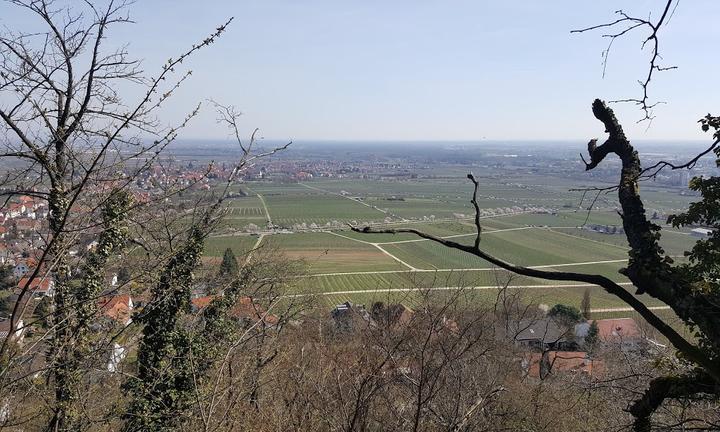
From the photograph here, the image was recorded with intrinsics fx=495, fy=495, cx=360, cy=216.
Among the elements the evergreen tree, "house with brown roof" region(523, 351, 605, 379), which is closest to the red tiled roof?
the evergreen tree

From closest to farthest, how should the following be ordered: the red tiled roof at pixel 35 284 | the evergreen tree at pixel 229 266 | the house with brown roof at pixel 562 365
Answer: the red tiled roof at pixel 35 284, the evergreen tree at pixel 229 266, the house with brown roof at pixel 562 365

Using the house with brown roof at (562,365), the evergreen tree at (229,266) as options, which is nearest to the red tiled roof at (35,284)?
the evergreen tree at (229,266)

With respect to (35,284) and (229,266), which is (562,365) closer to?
(229,266)

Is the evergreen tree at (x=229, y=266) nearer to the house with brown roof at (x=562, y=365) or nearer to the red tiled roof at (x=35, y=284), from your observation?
the house with brown roof at (x=562, y=365)

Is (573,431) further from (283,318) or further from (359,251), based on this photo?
(359,251)

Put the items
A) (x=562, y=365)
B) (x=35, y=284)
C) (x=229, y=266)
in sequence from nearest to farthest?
(x=35, y=284), (x=229, y=266), (x=562, y=365)

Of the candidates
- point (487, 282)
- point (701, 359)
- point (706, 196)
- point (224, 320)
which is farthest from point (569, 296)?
point (701, 359)

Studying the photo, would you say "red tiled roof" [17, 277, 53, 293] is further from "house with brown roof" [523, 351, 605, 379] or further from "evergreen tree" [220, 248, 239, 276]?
"house with brown roof" [523, 351, 605, 379]

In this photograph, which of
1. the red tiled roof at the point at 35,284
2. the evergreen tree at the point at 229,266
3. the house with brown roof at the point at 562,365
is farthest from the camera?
the house with brown roof at the point at 562,365

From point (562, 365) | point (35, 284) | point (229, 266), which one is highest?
point (35, 284)

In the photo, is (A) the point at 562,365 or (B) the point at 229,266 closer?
(B) the point at 229,266

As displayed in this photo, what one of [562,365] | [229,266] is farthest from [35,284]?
[562,365]
